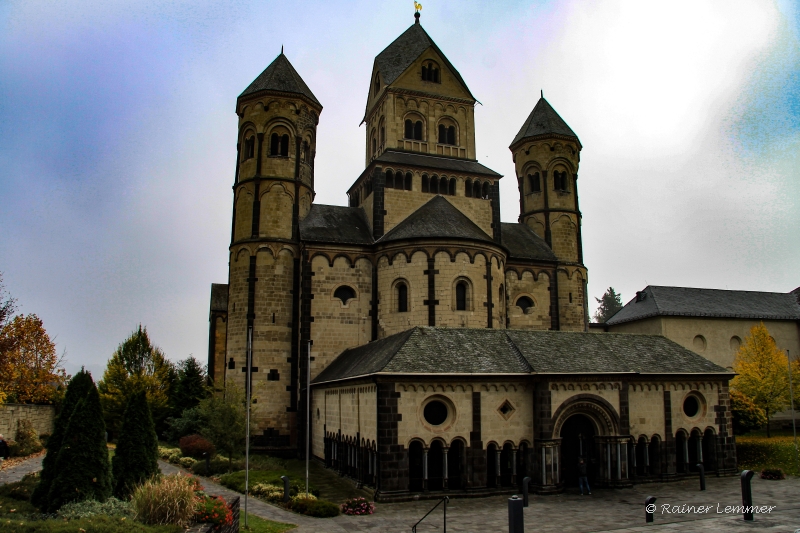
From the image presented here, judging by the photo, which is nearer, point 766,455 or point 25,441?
point 766,455

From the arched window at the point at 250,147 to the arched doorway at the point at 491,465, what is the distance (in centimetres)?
2640

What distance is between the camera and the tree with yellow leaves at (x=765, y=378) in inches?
1572

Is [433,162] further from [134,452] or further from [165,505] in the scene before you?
[165,505]

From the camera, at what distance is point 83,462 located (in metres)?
17.3

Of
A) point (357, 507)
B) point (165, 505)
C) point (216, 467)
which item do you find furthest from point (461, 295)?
point (165, 505)

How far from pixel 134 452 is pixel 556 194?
3701 centimetres

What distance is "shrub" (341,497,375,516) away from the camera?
21797mm

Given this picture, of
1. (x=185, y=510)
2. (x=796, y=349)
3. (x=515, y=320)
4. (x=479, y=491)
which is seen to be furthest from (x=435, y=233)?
(x=796, y=349)

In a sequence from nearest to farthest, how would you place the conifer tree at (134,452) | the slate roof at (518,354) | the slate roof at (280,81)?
1. the conifer tree at (134,452)
2. the slate roof at (518,354)
3. the slate roof at (280,81)

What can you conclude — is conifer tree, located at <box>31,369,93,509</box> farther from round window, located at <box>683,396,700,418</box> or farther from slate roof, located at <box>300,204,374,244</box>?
round window, located at <box>683,396,700,418</box>

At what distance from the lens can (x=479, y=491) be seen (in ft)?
82.7

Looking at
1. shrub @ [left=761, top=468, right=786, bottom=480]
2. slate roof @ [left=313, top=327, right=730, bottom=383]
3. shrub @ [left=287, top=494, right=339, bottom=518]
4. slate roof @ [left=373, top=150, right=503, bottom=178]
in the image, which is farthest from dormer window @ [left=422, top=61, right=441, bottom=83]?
shrub @ [left=287, top=494, right=339, bottom=518]

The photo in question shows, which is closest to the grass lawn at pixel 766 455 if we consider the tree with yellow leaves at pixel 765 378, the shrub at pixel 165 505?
the tree with yellow leaves at pixel 765 378

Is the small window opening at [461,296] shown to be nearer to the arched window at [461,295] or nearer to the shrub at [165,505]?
the arched window at [461,295]
